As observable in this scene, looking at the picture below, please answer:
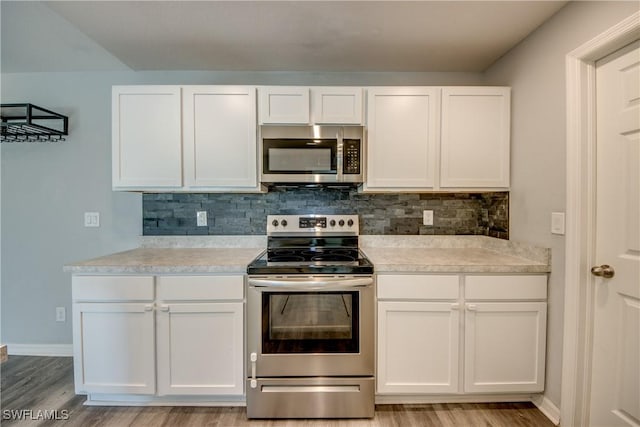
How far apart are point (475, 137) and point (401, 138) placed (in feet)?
1.70

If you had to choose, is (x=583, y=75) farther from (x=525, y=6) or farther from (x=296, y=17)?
(x=296, y=17)

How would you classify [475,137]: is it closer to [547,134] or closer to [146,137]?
[547,134]

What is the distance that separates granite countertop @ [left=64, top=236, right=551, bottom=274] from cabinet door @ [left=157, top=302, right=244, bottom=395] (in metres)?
0.25

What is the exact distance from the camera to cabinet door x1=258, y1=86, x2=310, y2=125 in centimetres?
210

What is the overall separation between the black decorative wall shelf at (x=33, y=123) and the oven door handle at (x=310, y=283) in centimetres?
211

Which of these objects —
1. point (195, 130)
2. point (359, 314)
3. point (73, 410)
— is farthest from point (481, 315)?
point (73, 410)

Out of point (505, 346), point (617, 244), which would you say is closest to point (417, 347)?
point (505, 346)

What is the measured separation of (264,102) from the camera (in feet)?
6.89

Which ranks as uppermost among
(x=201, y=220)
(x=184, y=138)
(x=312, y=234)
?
(x=184, y=138)

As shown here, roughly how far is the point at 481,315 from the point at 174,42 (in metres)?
2.59

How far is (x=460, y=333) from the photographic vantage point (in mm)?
1818

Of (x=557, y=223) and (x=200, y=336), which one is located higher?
(x=557, y=223)

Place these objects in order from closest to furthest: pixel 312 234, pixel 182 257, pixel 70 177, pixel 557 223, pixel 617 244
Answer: pixel 617 244 < pixel 557 223 < pixel 182 257 < pixel 312 234 < pixel 70 177

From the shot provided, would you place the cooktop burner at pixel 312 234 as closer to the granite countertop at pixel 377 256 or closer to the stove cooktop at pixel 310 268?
the granite countertop at pixel 377 256
